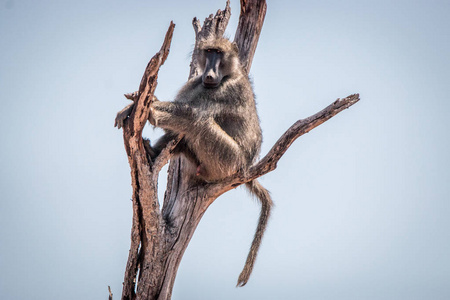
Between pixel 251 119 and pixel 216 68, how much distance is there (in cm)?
74

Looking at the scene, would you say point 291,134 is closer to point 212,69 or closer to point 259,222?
point 212,69

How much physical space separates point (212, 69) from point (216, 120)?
0.61m

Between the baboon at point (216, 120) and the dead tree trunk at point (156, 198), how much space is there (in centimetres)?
20

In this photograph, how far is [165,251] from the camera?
441 centimetres

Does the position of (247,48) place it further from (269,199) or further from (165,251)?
(165,251)

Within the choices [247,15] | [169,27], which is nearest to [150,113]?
[169,27]

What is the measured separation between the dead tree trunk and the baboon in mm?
202

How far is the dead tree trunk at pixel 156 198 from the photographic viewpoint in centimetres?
385

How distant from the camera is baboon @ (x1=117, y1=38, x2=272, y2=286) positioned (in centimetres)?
434

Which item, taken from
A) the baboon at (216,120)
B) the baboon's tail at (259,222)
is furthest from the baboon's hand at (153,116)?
the baboon's tail at (259,222)

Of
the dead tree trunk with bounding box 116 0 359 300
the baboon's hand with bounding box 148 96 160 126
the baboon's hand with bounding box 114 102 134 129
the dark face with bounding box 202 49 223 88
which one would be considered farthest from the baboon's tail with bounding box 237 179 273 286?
the baboon's hand with bounding box 114 102 134 129

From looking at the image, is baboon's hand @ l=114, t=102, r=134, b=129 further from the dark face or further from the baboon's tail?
the baboon's tail

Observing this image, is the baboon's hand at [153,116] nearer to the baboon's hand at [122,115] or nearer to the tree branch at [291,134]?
the baboon's hand at [122,115]

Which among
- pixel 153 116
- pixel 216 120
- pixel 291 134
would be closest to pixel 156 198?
pixel 153 116
